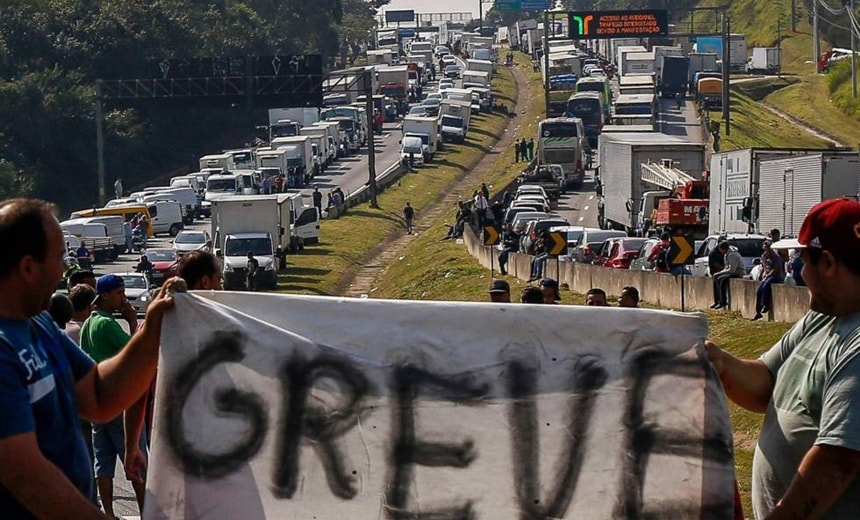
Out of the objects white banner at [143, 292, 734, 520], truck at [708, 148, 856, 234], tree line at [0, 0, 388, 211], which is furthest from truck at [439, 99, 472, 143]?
white banner at [143, 292, 734, 520]

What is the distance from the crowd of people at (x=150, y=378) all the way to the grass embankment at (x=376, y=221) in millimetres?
41843

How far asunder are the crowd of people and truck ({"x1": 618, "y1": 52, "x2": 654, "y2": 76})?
111m

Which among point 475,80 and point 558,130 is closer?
point 558,130

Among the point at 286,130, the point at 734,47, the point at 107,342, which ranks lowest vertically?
the point at 286,130

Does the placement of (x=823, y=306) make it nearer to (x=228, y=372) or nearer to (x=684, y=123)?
(x=228, y=372)

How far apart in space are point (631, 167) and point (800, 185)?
18.1 metres

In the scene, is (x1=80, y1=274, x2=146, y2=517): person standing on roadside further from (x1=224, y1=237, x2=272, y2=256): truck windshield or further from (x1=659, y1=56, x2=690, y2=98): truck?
(x1=659, y1=56, x2=690, y2=98): truck

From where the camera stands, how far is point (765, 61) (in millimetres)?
131375

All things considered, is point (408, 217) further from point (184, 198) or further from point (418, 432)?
point (418, 432)

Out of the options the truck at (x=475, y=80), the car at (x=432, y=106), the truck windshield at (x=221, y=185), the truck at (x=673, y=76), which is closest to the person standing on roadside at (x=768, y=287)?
the truck windshield at (x=221, y=185)

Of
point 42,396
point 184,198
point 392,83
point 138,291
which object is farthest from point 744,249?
point 392,83

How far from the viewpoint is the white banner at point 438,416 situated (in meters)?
6.38

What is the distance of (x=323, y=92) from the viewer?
266 ft

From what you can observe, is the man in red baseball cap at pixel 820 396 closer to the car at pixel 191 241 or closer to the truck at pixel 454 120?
the car at pixel 191 241
